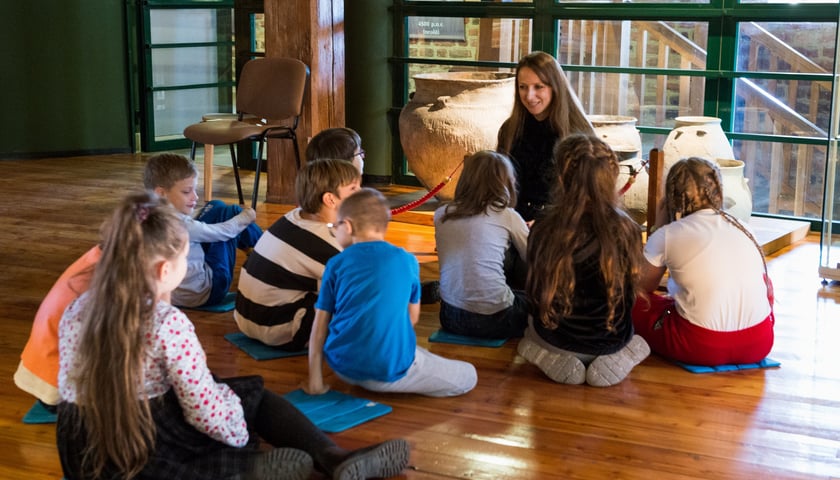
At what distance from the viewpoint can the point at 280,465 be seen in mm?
2457

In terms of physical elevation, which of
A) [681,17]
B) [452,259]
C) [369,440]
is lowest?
[369,440]

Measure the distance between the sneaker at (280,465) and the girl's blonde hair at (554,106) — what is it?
2.19 m

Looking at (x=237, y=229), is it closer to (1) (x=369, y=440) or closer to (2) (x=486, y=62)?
(1) (x=369, y=440)

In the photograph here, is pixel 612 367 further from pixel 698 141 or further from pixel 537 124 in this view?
pixel 698 141

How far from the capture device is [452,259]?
3.66 metres

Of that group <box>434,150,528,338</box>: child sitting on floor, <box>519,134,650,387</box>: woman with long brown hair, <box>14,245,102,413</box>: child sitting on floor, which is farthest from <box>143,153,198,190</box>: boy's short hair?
<box>519,134,650,387</box>: woman with long brown hair

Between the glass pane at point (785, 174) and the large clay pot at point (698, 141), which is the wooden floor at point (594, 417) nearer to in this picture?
the large clay pot at point (698, 141)

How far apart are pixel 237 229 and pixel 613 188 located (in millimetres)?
1457

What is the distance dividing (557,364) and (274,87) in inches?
131

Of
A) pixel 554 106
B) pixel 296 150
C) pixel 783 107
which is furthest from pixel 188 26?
pixel 554 106

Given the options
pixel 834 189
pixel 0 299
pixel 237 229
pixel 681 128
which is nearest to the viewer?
pixel 237 229

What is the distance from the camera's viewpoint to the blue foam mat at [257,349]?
11.8 feet

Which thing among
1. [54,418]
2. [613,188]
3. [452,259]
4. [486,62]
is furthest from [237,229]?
[486,62]

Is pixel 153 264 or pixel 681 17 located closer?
pixel 153 264
